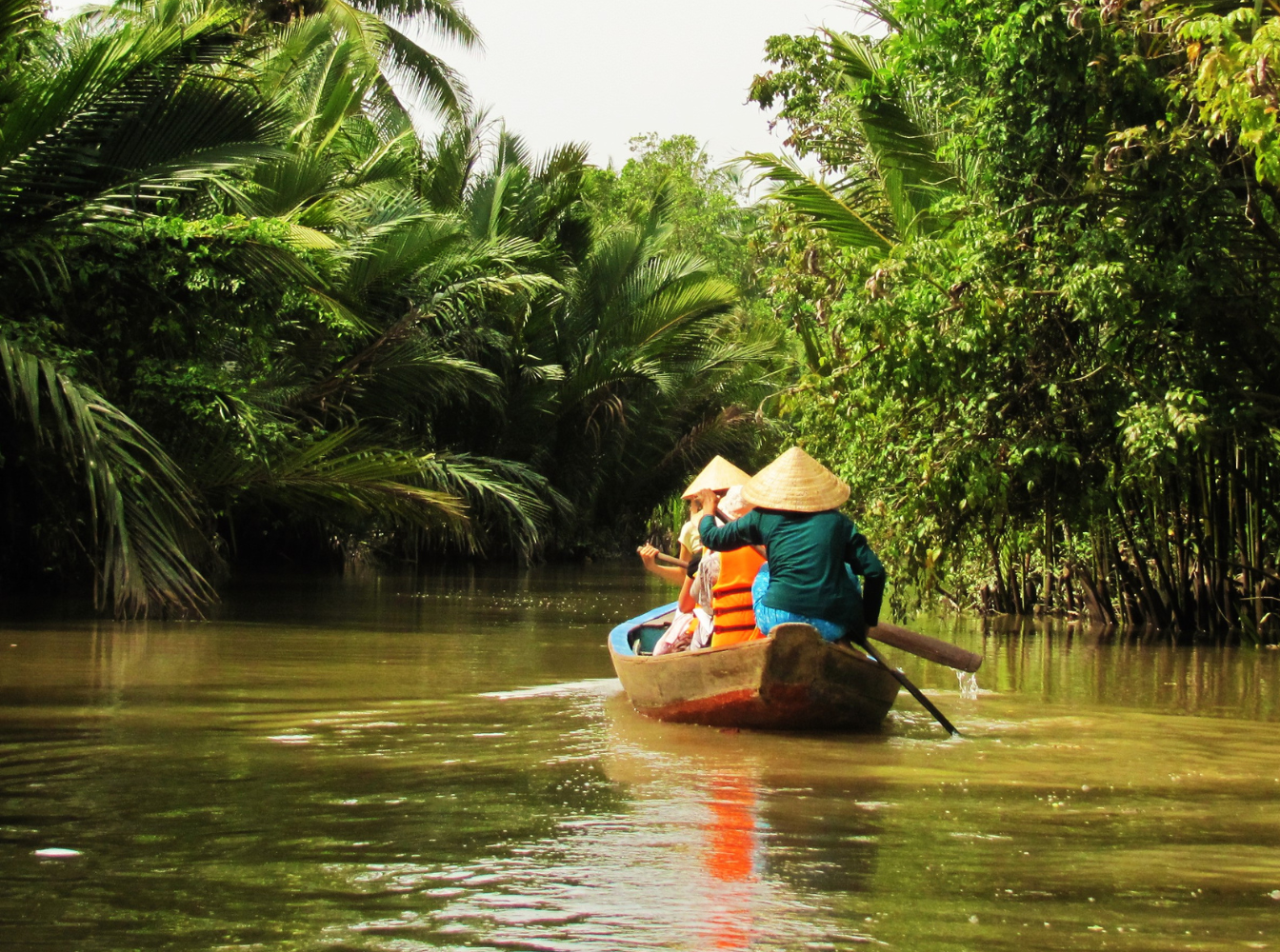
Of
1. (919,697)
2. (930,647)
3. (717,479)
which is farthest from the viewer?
(717,479)

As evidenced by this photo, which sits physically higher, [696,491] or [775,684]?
[696,491]

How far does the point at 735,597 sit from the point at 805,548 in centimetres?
65

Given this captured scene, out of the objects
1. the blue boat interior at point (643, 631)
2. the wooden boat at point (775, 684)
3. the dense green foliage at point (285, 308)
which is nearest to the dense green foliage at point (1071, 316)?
the blue boat interior at point (643, 631)

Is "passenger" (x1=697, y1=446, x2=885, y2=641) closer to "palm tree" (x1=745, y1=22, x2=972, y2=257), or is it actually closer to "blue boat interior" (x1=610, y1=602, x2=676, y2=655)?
"blue boat interior" (x1=610, y1=602, x2=676, y2=655)

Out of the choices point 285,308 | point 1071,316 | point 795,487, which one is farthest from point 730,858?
point 285,308

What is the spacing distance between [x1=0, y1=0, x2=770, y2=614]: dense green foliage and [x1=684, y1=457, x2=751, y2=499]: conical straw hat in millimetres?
4771

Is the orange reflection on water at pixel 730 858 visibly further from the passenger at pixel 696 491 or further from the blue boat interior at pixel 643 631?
the blue boat interior at pixel 643 631

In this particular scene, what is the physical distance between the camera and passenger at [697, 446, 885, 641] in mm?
7273

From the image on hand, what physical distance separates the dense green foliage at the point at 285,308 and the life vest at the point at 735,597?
5.52 metres

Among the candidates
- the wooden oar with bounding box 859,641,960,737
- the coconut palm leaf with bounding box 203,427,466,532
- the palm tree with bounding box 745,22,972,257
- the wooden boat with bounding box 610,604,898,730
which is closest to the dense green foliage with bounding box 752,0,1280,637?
the palm tree with bounding box 745,22,972,257

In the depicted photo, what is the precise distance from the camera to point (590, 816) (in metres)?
5.05

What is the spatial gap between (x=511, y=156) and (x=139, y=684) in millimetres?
18651

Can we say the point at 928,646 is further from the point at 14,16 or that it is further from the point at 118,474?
the point at 14,16

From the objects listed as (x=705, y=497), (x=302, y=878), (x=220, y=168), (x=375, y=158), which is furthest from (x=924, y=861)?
(x=375, y=158)
